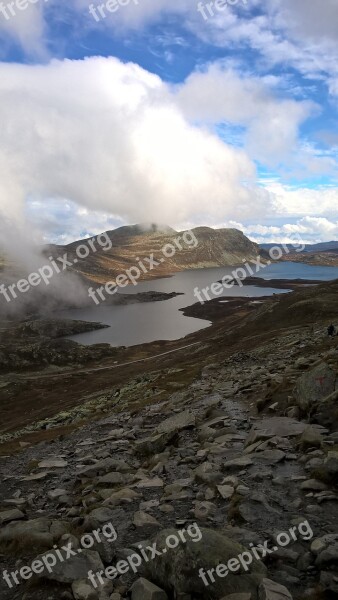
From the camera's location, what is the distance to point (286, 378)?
916 inches

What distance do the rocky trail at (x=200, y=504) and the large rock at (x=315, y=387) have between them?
5 cm

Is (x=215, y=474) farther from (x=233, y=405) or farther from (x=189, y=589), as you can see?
(x=233, y=405)

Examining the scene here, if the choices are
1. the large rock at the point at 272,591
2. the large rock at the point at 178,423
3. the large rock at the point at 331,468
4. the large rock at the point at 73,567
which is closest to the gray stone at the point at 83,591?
the large rock at the point at 73,567

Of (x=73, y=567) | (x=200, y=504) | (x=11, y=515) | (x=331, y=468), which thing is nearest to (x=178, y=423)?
(x=11, y=515)

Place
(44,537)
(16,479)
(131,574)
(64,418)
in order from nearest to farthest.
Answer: (131,574) → (44,537) → (16,479) → (64,418)

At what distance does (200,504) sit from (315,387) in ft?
27.9

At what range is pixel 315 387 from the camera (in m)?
17.5

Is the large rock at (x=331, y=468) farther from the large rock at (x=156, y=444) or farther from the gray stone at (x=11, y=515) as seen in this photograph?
the gray stone at (x=11, y=515)

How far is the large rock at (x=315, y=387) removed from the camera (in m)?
17.1

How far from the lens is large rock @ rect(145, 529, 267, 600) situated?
7.45 meters

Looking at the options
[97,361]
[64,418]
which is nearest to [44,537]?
[64,418]

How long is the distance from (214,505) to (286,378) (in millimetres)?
13337

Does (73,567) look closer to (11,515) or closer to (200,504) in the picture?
(200,504)

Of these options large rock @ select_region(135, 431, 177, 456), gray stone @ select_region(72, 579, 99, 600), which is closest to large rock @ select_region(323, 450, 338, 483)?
gray stone @ select_region(72, 579, 99, 600)
